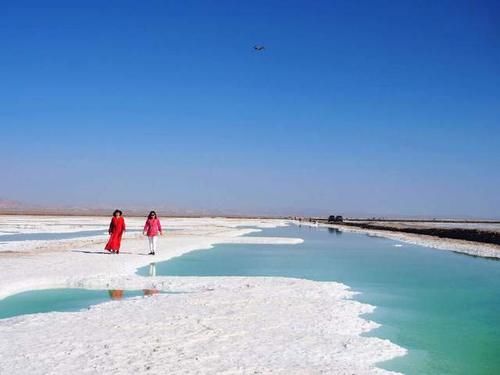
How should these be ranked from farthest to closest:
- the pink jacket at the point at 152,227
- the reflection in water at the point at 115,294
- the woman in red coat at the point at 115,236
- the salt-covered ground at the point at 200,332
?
the woman in red coat at the point at 115,236 → the pink jacket at the point at 152,227 → the reflection in water at the point at 115,294 → the salt-covered ground at the point at 200,332

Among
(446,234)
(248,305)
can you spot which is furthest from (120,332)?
(446,234)

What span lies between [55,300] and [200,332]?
5460mm

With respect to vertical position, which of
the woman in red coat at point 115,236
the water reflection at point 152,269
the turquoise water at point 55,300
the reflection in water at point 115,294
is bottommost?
the turquoise water at point 55,300

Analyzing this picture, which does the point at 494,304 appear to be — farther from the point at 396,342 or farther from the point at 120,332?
the point at 120,332

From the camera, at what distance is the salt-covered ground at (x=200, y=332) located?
27.0ft

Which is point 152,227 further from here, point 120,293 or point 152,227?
point 120,293

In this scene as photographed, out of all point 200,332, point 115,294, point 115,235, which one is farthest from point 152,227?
point 200,332

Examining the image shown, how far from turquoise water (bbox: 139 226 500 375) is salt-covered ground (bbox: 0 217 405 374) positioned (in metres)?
0.69

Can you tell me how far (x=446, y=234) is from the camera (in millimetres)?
51344

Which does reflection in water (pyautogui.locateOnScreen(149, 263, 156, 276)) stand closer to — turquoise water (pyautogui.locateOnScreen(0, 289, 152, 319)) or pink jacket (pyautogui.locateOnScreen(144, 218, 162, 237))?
pink jacket (pyautogui.locateOnScreen(144, 218, 162, 237))

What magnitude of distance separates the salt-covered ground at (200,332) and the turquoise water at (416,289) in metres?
0.69

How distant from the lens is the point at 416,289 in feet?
57.8

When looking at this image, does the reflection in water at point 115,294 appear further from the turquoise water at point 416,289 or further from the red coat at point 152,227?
the red coat at point 152,227

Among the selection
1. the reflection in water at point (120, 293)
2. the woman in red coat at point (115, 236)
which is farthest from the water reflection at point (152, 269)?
the woman in red coat at point (115, 236)
